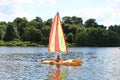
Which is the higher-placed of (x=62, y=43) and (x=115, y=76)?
(x=62, y=43)

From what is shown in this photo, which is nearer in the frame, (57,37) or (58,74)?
(58,74)

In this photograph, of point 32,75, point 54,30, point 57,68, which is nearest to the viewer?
point 32,75

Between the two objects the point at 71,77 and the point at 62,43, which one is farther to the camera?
the point at 62,43

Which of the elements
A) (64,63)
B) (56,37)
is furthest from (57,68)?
(56,37)

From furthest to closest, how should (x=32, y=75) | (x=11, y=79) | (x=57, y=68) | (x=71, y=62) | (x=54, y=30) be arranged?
1. (x=54, y=30)
2. (x=71, y=62)
3. (x=57, y=68)
4. (x=32, y=75)
5. (x=11, y=79)

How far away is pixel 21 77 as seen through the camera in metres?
56.2

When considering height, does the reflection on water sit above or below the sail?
below

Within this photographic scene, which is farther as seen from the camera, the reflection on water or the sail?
the sail

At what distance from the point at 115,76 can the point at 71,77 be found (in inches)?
278

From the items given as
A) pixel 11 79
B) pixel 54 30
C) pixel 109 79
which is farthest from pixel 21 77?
pixel 54 30

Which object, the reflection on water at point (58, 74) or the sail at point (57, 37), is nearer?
the reflection on water at point (58, 74)

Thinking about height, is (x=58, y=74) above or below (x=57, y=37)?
below

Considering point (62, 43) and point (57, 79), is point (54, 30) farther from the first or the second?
point (57, 79)

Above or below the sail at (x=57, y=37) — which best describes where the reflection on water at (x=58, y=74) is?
below
